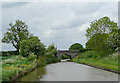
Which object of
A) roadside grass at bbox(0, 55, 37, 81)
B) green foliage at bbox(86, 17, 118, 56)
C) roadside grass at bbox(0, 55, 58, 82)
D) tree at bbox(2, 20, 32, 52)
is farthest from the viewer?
tree at bbox(2, 20, 32, 52)

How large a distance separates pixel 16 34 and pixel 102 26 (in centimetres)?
3157

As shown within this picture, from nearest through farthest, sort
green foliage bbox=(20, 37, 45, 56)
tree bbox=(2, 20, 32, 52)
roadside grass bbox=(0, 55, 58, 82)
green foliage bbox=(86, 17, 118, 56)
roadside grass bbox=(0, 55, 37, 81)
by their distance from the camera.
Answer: roadside grass bbox=(0, 55, 37, 81) → roadside grass bbox=(0, 55, 58, 82) → green foliage bbox=(86, 17, 118, 56) → green foliage bbox=(20, 37, 45, 56) → tree bbox=(2, 20, 32, 52)

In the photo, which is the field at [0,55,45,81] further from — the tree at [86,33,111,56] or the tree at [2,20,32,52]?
the tree at [2,20,32,52]

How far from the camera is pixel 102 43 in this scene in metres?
28.7

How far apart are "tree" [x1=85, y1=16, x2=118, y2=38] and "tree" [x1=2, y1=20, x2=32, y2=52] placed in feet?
90.3

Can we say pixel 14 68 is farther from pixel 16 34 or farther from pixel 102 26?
pixel 16 34

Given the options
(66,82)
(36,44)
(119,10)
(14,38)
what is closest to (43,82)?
(66,82)

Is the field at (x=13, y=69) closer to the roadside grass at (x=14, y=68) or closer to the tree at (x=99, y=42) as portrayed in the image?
the roadside grass at (x=14, y=68)

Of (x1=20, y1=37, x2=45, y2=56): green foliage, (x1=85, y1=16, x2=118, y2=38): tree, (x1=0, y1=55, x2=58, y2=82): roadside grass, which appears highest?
(x1=85, y1=16, x2=118, y2=38): tree

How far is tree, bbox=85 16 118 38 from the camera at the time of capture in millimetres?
28094

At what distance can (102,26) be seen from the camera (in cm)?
2897

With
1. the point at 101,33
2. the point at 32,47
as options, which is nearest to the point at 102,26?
the point at 101,33

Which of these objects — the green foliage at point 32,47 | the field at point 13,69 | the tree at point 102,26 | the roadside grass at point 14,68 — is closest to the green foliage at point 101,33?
the tree at point 102,26

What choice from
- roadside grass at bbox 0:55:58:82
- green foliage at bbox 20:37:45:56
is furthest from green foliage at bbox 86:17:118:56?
roadside grass at bbox 0:55:58:82
